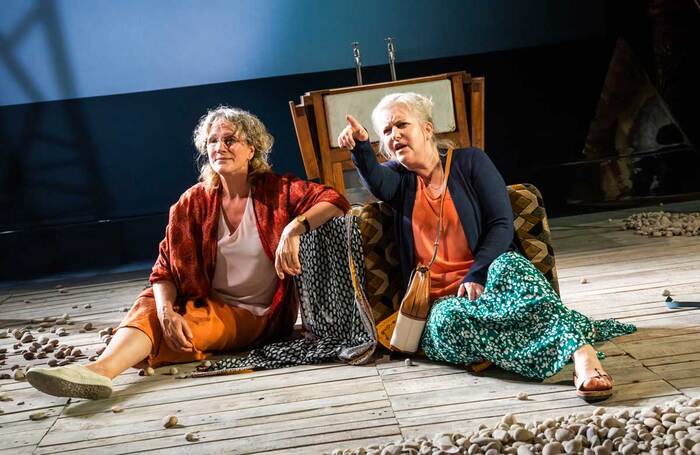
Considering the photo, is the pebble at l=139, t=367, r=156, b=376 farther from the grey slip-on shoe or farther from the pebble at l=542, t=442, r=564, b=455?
the pebble at l=542, t=442, r=564, b=455

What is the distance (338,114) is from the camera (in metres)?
4.88

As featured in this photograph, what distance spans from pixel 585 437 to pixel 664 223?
3.48m

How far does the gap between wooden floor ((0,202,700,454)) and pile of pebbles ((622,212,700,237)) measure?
1329mm

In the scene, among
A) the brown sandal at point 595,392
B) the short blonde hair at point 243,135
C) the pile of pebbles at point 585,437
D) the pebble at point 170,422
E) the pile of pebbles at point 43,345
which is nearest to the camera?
the pile of pebbles at point 585,437

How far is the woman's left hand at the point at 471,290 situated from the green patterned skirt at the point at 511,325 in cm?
3

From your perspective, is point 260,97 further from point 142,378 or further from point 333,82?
point 142,378

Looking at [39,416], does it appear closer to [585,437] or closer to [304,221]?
[304,221]

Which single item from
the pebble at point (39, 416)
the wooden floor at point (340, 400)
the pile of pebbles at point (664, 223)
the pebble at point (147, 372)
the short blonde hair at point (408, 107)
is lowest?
the pile of pebbles at point (664, 223)

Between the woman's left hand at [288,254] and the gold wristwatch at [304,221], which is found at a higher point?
the gold wristwatch at [304,221]

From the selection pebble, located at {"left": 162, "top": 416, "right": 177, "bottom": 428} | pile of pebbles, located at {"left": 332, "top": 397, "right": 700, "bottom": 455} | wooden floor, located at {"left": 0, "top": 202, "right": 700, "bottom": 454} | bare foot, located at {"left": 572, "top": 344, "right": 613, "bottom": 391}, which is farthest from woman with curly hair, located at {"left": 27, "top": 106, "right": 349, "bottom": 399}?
pile of pebbles, located at {"left": 332, "top": 397, "right": 700, "bottom": 455}

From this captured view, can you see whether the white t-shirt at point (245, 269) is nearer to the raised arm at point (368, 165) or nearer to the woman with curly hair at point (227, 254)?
the woman with curly hair at point (227, 254)

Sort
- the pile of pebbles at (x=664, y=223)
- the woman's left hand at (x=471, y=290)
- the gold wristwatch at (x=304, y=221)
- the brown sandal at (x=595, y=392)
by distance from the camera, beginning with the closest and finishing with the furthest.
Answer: the brown sandal at (x=595, y=392) → the woman's left hand at (x=471, y=290) → the gold wristwatch at (x=304, y=221) → the pile of pebbles at (x=664, y=223)

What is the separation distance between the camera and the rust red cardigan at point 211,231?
3.79m

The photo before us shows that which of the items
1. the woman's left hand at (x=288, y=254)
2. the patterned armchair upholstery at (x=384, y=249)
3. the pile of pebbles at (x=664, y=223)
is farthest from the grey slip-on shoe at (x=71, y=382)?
the pile of pebbles at (x=664, y=223)
